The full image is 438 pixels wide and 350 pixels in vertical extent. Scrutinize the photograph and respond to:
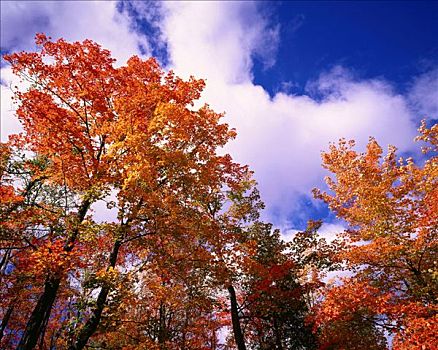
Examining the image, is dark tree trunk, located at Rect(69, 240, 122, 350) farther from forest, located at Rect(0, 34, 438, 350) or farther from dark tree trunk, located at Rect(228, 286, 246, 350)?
dark tree trunk, located at Rect(228, 286, 246, 350)

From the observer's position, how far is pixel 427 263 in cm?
1184

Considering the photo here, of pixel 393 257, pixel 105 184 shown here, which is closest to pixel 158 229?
pixel 105 184

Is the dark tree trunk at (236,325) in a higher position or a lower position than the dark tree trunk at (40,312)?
higher

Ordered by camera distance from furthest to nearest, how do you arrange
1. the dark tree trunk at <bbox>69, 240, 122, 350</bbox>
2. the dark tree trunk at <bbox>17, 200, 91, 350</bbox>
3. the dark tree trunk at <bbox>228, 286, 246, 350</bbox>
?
the dark tree trunk at <bbox>228, 286, 246, 350</bbox> < the dark tree trunk at <bbox>69, 240, 122, 350</bbox> < the dark tree trunk at <bbox>17, 200, 91, 350</bbox>

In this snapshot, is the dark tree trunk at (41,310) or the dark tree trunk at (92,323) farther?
the dark tree trunk at (92,323)

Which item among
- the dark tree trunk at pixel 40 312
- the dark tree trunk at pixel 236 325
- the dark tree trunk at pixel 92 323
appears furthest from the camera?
the dark tree trunk at pixel 236 325

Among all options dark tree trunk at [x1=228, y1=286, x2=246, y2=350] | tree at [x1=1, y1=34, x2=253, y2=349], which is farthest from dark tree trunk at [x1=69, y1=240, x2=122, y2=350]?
dark tree trunk at [x1=228, y1=286, x2=246, y2=350]

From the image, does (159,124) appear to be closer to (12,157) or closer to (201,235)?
(201,235)

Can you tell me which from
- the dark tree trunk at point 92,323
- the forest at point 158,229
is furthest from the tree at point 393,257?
the dark tree trunk at point 92,323

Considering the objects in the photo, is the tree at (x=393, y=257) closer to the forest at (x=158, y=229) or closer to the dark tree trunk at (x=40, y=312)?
the forest at (x=158, y=229)

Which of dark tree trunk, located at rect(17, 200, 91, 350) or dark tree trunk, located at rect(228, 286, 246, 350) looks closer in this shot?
dark tree trunk, located at rect(17, 200, 91, 350)

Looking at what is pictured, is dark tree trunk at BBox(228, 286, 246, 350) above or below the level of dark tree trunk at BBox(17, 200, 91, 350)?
above

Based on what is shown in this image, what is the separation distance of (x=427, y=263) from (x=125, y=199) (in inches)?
469

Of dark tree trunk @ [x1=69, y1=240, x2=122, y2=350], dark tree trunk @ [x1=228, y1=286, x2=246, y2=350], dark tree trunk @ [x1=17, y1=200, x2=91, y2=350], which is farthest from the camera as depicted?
dark tree trunk @ [x1=228, y1=286, x2=246, y2=350]
